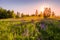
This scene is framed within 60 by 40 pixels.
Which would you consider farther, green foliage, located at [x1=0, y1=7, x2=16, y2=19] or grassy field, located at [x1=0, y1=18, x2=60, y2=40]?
green foliage, located at [x1=0, y1=7, x2=16, y2=19]

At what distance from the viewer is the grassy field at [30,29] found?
1.83m

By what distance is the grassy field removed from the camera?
1.83 meters

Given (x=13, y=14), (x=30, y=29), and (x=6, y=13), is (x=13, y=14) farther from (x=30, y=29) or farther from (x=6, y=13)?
(x=30, y=29)

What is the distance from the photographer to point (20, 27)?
6.26 feet

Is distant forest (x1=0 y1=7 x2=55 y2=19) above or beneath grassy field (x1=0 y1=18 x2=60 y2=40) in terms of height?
above

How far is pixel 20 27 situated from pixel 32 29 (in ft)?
0.53

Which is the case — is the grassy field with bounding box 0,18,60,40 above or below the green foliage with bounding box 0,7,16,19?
below

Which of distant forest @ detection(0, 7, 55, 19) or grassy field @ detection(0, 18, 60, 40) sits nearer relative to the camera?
grassy field @ detection(0, 18, 60, 40)

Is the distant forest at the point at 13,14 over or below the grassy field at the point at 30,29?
over

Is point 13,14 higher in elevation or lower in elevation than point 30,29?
higher

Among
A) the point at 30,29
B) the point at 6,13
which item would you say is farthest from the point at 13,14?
the point at 30,29

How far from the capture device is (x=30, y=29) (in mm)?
1904

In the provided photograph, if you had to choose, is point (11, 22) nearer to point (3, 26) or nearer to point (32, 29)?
point (3, 26)

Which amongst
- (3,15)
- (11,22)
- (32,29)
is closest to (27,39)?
(32,29)
